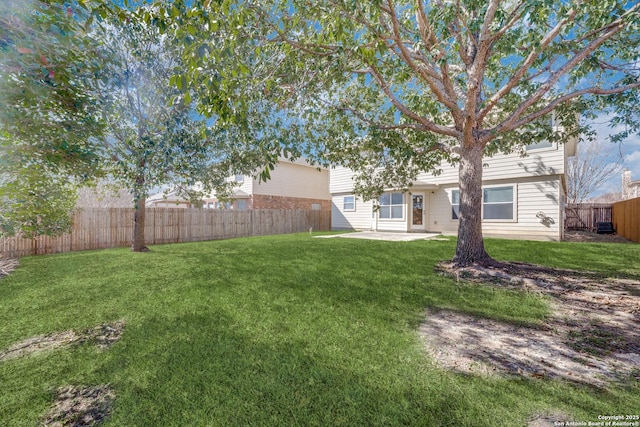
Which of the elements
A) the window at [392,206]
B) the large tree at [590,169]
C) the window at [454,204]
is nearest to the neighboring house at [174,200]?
the window at [392,206]

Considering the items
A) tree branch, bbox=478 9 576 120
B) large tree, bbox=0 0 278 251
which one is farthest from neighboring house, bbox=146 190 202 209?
tree branch, bbox=478 9 576 120

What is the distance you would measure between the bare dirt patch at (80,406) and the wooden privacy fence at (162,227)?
8.50 m

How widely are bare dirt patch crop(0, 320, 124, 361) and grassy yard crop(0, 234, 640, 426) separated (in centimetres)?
13

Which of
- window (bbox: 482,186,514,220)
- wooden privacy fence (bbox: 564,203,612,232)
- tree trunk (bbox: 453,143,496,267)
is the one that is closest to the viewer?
tree trunk (bbox: 453,143,496,267)

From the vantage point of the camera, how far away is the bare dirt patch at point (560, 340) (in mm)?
2582

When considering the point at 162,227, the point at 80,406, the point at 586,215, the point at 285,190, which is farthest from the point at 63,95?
the point at 586,215

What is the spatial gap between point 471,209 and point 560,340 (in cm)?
359

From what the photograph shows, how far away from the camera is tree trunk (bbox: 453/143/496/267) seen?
20.5 ft

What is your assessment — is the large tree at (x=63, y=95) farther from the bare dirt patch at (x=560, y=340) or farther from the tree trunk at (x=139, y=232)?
the tree trunk at (x=139, y=232)

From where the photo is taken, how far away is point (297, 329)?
11.2 ft

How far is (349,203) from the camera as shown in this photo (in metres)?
18.4

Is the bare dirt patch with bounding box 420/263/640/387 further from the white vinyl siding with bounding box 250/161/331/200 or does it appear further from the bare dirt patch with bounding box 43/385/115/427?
the white vinyl siding with bounding box 250/161/331/200

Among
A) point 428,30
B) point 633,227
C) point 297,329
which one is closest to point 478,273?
point 297,329

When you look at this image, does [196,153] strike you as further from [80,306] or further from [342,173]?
[342,173]
